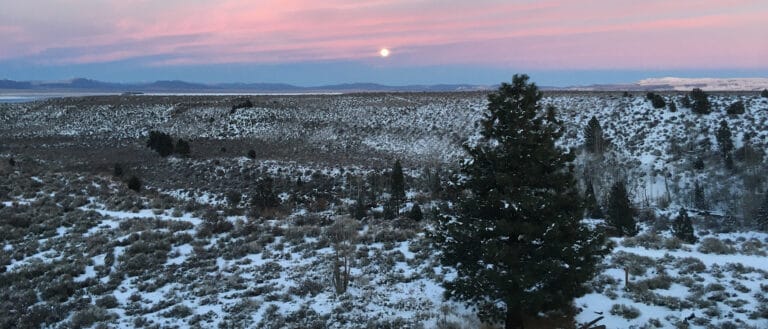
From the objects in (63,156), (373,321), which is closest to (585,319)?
(373,321)

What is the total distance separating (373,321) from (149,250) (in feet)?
26.3

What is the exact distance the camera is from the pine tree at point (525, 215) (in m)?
7.85

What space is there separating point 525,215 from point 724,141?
111ft

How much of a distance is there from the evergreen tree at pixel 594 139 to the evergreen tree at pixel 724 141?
7637mm

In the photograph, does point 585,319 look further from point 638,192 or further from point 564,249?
point 638,192

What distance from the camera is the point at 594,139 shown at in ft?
124

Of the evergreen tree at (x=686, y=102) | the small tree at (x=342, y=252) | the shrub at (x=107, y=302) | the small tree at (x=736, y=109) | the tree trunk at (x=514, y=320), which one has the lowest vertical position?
the shrub at (x=107, y=302)

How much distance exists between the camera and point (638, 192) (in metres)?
31.6

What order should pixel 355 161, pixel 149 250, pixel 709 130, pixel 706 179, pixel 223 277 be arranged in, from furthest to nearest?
pixel 355 161 < pixel 709 130 < pixel 706 179 < pixel 149 250 < pixel 223 277

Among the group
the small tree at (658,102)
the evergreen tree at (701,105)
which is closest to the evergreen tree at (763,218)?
the evergreen tree at (701,105)

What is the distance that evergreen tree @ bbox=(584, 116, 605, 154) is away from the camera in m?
37.0

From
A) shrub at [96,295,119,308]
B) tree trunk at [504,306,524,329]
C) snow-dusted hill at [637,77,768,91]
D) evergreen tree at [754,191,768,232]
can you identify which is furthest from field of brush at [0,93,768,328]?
snow-dusted hill at [637,77,768,91]

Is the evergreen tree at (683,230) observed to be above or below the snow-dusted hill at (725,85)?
below

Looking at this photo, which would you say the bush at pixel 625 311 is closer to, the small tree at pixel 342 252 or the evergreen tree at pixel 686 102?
the small tree at pixel 342 252
